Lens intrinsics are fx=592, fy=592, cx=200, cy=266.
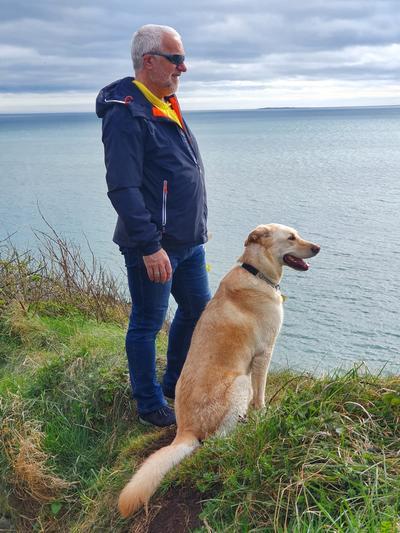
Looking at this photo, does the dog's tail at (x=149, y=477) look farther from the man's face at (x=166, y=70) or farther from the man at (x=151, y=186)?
the man's face at (x=166, y=70)

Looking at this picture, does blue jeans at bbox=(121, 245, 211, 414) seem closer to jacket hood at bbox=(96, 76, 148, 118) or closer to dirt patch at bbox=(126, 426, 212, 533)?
jacket hood at bbox=(96, 76, 148, 118)

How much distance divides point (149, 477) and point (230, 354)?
1.06 m

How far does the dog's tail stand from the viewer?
9.81ft

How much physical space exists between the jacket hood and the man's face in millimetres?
146

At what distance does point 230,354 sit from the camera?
12.7 feet

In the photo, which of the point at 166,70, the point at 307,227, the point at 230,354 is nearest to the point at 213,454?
the point at 230,354

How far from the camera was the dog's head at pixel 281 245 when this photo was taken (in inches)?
174

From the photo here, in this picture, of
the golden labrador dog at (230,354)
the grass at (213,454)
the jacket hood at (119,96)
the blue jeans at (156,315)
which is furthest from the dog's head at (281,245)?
the jacket hood at (119,96)

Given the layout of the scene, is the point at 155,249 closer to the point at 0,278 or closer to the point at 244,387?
the point at 244,387

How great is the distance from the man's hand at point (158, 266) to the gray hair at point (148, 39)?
1.22 m

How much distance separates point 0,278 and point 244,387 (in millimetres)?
4208

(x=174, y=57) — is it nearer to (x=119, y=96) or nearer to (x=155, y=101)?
(x=155, y=101)

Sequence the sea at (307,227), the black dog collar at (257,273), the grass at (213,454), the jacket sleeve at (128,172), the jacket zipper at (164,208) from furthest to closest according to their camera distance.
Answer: the sea at (307,227), the black dog collar at (257,273), the jacket zipper at (164,208), the jacket sleeve at (128,172), the grass at (213,454)

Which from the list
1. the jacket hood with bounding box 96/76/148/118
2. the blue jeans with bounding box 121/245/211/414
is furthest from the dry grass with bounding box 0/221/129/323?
the jacket hood with bounding box 96/76/148/118
